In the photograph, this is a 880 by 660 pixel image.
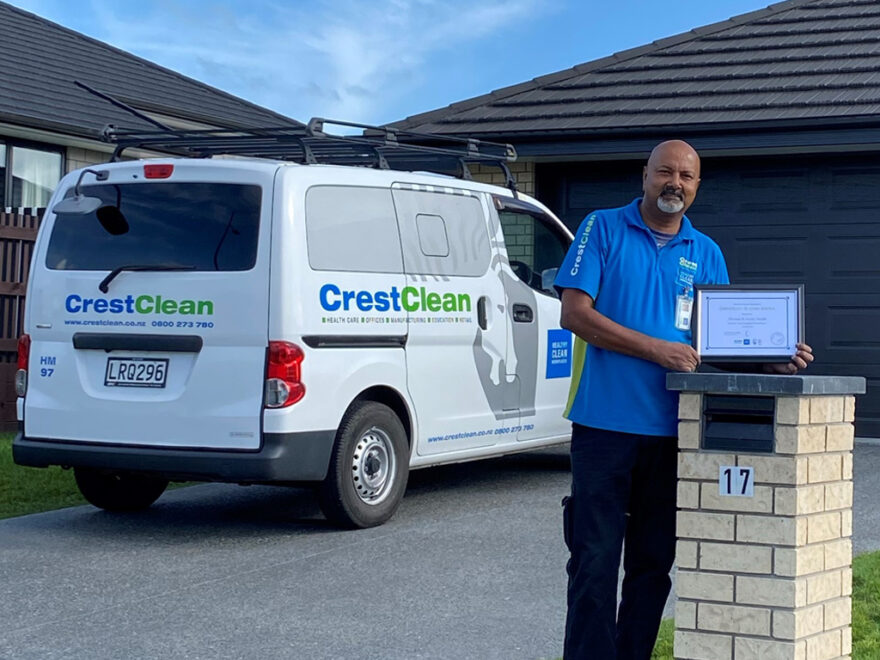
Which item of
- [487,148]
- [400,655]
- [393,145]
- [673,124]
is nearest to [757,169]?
[673,124]

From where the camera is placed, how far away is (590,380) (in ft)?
15.0

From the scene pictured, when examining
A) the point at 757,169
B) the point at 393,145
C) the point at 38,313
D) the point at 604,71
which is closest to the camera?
the point at 38,313

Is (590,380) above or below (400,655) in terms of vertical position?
above

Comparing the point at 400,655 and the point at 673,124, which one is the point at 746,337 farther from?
the point at 673,124

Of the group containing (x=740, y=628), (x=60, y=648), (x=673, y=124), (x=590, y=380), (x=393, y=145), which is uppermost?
(x=673, y=124)

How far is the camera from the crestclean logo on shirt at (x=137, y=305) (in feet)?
25.4

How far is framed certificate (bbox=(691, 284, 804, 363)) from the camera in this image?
4.26m

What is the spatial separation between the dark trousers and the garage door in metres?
8.50

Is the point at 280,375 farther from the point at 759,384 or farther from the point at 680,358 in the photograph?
the point at 759,384

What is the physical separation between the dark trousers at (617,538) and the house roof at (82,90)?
12733 millimetres

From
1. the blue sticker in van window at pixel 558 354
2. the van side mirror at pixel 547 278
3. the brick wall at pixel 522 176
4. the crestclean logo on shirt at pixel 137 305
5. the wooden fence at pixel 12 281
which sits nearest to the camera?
the crestclean logo on shirt at pixel 137 305

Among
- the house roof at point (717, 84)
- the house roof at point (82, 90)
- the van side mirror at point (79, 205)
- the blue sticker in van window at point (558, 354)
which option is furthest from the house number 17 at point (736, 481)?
the house roof at point (82, 90)

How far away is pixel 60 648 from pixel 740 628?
110 inches

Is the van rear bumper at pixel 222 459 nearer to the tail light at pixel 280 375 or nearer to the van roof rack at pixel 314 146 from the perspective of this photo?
the tail light at pixel 280 375
